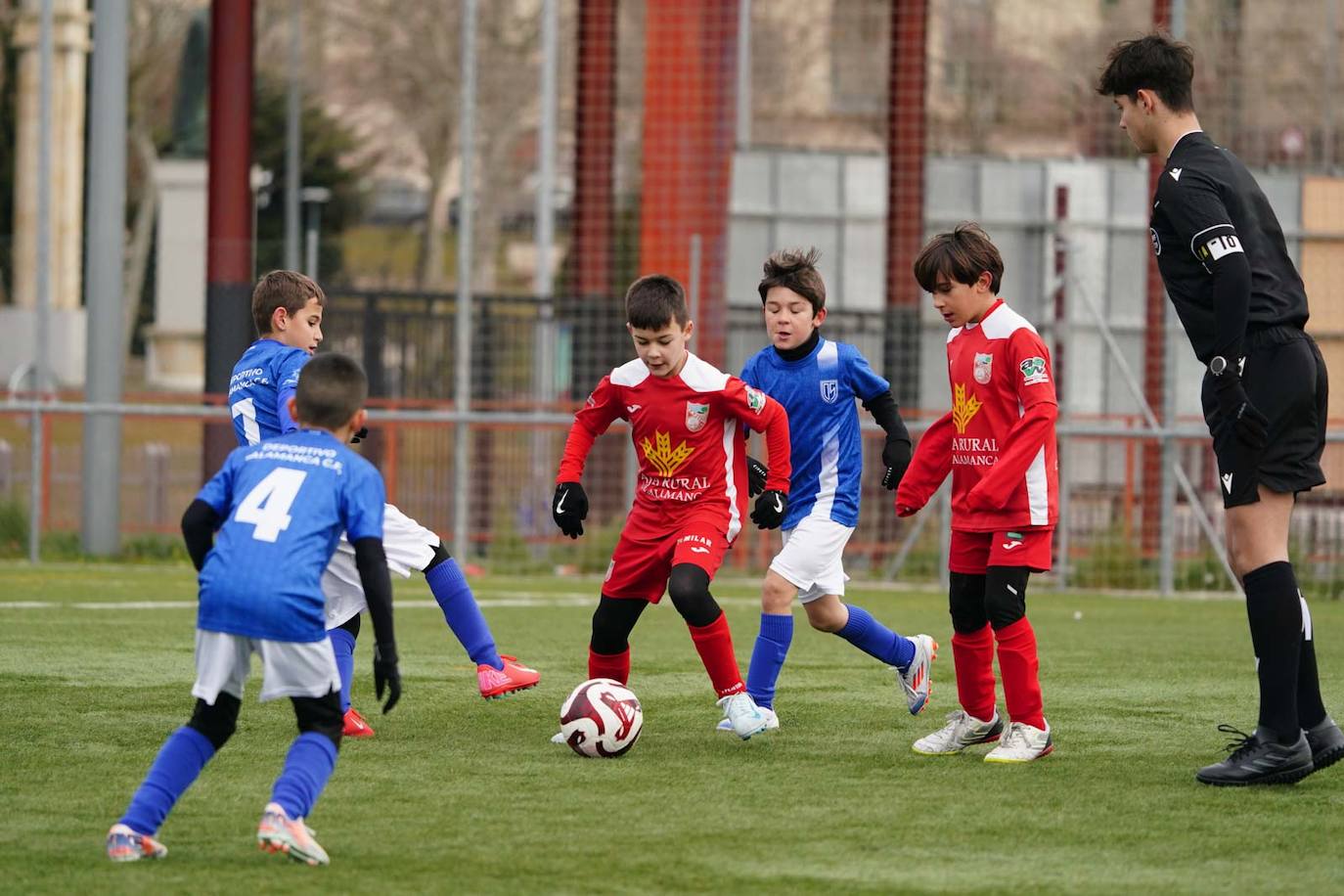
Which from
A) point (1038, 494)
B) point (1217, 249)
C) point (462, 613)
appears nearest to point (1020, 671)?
point (1038, 494)

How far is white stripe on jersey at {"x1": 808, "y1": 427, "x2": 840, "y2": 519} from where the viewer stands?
7176mm

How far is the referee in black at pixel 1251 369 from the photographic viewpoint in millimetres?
5617

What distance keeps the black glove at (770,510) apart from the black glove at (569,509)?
0.59m

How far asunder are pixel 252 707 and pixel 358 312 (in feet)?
31.9

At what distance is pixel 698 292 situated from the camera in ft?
50.2

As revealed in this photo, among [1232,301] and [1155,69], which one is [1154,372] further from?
[1232,301]

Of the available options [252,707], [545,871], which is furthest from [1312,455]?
[252,707]

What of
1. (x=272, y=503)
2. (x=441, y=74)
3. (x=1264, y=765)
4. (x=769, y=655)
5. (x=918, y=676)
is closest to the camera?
(x=272, y=503)

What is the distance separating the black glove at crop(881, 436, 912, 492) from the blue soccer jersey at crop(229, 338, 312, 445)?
203 cm

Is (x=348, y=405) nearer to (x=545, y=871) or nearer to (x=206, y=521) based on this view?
(x=206, y=521)

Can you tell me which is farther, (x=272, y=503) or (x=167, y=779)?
(x=272, y=503)

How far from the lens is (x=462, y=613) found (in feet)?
22.9

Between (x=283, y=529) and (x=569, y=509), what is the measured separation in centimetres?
203

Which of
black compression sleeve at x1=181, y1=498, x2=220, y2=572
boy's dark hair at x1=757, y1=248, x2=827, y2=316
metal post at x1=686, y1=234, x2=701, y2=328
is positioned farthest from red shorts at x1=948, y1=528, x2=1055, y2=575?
metal post at x1=686, y1=234, x2=701, y2=328
